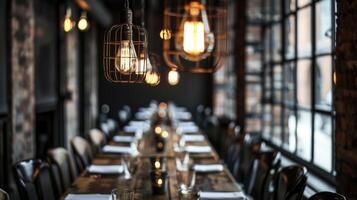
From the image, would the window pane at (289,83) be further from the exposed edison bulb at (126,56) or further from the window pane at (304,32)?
the exposed edison bulb at (126,56)

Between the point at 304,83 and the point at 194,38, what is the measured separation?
2.05 metres

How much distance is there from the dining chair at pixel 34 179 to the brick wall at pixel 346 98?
5.71ft

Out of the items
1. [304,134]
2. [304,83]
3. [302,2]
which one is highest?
[302,2]

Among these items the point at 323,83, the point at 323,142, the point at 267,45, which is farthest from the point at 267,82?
the point at 323,142

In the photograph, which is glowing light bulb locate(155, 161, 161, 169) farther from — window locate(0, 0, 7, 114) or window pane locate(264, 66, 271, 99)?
window pane locate(264, 66, 271, 99)

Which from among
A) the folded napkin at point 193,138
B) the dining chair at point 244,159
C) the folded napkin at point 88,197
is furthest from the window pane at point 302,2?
the folded napkin at point 88,197

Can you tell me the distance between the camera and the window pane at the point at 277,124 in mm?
5844

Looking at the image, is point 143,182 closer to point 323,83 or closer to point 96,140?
point 323,83

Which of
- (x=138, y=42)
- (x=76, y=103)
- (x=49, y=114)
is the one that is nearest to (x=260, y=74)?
(x=49, y=114)

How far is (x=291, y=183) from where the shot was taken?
2.85m

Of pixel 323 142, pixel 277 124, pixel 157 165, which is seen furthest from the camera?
pixel 277 124

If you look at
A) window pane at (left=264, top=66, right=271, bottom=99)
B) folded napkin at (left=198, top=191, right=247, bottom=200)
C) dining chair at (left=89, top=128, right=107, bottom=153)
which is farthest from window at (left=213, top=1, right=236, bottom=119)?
folded napkin at (left=198, top=191, right=247, bottom=200)

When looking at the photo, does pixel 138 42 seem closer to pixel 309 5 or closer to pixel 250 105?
pixel 309 5

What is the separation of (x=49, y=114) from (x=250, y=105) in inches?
106
